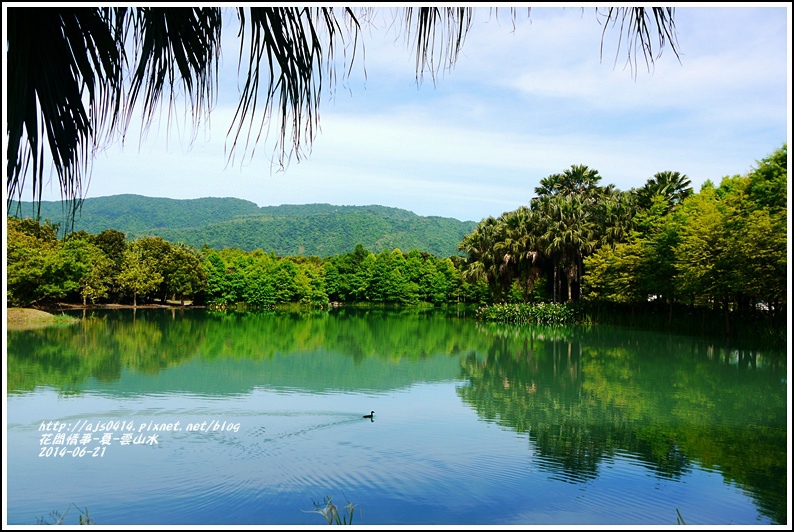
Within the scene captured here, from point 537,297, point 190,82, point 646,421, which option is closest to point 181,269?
point 537,297

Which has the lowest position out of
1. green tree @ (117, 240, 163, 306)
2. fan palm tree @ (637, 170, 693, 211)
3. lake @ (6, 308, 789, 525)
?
lake @ (6, 308, 789, 525)

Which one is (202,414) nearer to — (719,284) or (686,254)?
(719,284)

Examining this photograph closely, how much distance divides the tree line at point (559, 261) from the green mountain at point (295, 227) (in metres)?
24.9

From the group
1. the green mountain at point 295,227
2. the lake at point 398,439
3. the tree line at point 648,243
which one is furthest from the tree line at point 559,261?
the green mountain at point 295,227

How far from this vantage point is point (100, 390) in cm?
1197

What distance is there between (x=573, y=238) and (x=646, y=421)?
74.8ft

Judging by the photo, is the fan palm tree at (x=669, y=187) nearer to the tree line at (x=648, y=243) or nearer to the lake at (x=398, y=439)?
the tree line at (x=648, y=243)

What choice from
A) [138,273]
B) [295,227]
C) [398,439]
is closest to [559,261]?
[138,273]

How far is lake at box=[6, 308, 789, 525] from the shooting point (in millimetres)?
5789

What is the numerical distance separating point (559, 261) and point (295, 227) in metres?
61.6

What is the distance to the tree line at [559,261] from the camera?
19.5 meters

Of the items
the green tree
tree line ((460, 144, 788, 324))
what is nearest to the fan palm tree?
tree line ((460, 144, 788, 324))

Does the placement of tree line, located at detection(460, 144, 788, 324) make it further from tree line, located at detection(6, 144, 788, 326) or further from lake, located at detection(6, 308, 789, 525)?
lake, located at detection(6, 308, 789, 525)

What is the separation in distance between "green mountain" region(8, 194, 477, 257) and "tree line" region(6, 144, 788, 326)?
81.8 ft
